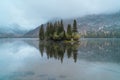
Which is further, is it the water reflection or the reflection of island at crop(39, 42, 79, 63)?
the reflection of island at crop(39, 42, 79, 63)

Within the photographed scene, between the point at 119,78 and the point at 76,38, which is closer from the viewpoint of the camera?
the point at 119,78

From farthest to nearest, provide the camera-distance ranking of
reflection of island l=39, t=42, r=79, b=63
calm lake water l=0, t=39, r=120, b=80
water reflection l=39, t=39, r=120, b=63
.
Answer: reflection of island l=39, t=42, r=79, b=63, water reflection l=39, t=39, r=120, b=63, calm lake water l=0, t=39, r=120, b=80

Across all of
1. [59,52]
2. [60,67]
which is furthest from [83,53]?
[60,67]

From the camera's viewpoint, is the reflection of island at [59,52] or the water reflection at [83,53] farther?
the reflection of island at [59,52]

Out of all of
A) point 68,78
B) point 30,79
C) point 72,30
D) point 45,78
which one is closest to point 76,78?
point 68,78

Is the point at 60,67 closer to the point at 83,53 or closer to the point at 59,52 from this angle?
the point at 59,52

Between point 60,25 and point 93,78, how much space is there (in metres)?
106

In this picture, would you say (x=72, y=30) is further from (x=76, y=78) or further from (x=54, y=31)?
(x=76, y=78)

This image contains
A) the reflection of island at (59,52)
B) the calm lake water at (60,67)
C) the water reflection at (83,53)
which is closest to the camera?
the calm lake water at (60,67)

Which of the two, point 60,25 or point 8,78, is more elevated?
point 60,25

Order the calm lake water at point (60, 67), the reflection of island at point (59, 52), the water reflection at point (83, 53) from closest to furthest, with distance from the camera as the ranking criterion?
the calm lake water at point (60, 67) < the water reflection at point (83, 53) < the reflection of island at point (59, 52)

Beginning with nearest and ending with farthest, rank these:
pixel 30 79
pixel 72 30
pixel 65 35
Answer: pixel 30 79
pixel 65 35
pixel 72 30

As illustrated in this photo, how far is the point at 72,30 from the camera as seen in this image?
136875mm

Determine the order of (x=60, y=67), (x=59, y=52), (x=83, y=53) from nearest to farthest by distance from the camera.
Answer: (x=60, y=67) → (x=83, y=53) → (x=59, y=52)
